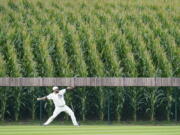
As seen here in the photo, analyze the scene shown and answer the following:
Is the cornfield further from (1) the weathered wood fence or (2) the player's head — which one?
(2) the player's head

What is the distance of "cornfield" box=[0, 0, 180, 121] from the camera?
117 ft

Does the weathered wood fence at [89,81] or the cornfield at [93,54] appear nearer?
the weathered wood fence at [89,81]

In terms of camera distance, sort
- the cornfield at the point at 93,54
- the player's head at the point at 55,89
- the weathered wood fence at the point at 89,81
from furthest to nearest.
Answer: the cornfield at the point at 93,54 → the weathered wood fence at the point at 89,81 → the player's head at the point at 55,89

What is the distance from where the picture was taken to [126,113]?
3609cm

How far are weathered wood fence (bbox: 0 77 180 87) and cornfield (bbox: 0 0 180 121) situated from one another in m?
0.77

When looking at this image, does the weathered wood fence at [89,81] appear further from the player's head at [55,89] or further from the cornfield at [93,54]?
the player's head at [55,89]

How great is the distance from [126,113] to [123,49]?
4.64 meters

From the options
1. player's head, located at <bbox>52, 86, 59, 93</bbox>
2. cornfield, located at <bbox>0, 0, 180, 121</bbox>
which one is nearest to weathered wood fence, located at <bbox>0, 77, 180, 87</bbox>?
cornfield, located at <bbox>0, 0, 180, 121</bbox>

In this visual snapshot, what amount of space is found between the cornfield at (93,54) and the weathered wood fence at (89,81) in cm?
77

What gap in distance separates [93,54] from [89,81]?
421cm

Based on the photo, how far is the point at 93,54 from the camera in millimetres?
38594

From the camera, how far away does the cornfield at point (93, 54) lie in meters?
35.5

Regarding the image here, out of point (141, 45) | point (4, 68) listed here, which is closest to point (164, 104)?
point (141, 45)

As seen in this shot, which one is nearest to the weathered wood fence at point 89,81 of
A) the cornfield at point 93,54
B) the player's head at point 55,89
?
the cornfield at point 93,54
